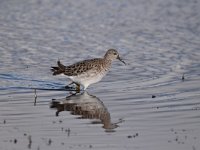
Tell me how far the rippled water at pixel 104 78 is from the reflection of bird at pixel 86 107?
20 millimetres

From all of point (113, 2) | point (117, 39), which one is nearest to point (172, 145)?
point (117, 39)

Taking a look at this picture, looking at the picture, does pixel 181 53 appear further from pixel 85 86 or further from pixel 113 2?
pixel 113 2

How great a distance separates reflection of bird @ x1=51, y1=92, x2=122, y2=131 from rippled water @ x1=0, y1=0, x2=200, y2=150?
2cm

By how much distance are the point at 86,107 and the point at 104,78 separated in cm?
310

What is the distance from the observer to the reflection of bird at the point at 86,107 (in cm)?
1207

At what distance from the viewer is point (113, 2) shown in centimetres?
2655

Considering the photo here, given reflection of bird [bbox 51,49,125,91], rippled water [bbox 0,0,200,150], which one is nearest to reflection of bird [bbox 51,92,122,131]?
rippled water [bbox 0,0,200,150]

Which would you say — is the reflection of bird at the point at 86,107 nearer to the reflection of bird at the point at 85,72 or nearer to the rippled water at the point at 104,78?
the rippled water at the point at 104,78

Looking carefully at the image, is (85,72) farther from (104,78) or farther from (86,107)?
(86,107)

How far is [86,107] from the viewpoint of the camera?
43.1ft

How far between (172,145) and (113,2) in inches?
665

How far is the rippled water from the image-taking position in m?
10.7

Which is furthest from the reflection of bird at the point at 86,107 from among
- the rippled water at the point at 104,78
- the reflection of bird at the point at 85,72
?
the reflection of bird at the point at 85,72

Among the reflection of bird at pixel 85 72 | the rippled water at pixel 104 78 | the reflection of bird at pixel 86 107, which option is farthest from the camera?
the reflection of bird at pixel 85 72
